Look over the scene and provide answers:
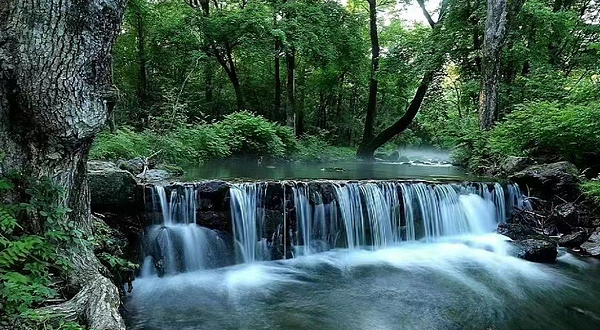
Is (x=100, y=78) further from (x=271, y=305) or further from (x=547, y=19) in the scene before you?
(x=547, y=19)

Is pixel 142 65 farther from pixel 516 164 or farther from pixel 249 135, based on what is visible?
pixel 516 164

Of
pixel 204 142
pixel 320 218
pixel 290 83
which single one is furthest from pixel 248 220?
pixel 290 83

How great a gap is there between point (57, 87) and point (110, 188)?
330 cm

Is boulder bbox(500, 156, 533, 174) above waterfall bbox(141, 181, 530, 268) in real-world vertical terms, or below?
above

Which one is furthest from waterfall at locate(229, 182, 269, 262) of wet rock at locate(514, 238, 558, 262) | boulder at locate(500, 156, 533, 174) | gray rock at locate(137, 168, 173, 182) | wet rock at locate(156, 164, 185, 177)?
boulder at locate(500, 156, 533, 174)

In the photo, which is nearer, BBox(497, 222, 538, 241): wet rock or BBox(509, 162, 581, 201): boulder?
BBox(497, 222, 538, 241): wet rock

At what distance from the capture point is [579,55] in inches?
642

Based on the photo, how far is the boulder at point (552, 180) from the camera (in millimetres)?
9398

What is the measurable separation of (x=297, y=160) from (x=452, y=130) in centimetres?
616

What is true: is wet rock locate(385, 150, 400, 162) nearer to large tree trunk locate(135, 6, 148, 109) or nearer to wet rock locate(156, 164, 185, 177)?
large tree trunk locate(135, 6, 148, 109)

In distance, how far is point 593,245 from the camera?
7.98 metres

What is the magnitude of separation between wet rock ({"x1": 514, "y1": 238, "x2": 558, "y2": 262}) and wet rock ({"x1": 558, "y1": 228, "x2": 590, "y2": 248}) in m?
0.75

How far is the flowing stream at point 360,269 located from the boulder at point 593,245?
1.80ft

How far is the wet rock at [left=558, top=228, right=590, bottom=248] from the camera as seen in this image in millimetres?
8242
